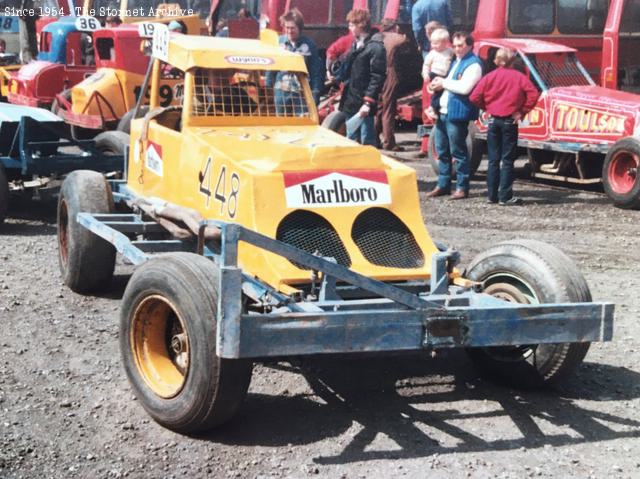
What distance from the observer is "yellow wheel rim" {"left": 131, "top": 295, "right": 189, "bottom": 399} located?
5129mm

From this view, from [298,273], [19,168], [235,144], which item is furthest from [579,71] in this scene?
[298,273]

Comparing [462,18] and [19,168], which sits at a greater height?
[462,18]

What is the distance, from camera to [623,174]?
1103cm

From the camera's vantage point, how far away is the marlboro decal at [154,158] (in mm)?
6771

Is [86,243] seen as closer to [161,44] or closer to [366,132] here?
[161,44]

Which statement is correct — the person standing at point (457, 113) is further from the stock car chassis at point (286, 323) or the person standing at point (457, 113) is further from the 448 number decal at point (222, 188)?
the stock car chassis at point (286, 323)

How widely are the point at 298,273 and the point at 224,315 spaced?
0.90 m

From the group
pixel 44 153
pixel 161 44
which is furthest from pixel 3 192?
pixel 161 44

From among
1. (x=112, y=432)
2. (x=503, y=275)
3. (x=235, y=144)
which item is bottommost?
(x=112, y=432)

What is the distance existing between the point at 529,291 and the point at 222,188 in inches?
68.4

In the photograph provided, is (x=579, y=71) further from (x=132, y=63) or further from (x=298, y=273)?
(x=298, y=273)

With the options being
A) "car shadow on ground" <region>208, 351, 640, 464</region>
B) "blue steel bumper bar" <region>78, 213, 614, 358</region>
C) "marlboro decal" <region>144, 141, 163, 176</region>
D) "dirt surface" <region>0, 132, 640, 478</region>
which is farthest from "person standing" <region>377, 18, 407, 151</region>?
"blue steel bumper bar" <region>78, 213, 614, 358</region>

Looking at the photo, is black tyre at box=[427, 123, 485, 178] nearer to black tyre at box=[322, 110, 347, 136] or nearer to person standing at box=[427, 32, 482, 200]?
person standing at box=[427, 32, 482, 200]

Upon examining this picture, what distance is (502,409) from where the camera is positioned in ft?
17.4
